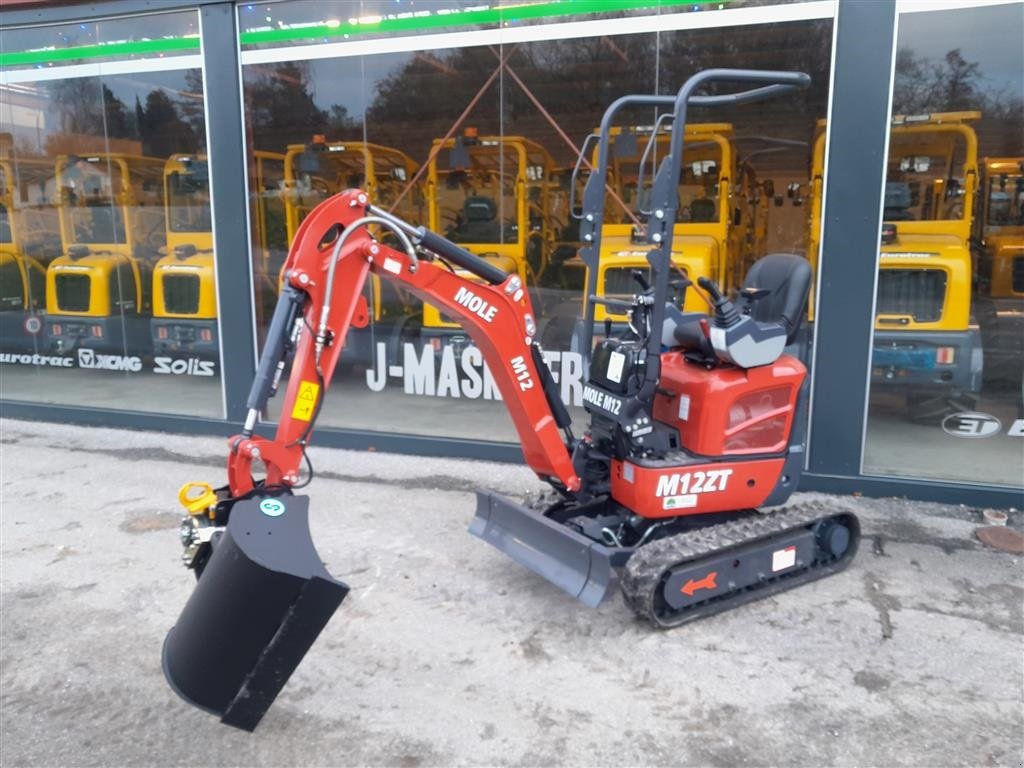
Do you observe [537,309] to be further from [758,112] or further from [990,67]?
[990,67]

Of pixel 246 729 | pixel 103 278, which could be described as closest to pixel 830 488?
pixel 246 729

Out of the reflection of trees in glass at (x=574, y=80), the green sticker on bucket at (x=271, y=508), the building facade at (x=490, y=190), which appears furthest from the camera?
the reflection of trees in glass at (x=574, y=80)

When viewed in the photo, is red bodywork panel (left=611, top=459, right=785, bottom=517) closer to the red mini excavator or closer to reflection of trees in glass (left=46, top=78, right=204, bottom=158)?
the red mini excavator

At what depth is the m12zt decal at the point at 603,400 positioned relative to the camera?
406 cm

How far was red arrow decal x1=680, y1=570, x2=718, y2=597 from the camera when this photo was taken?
12.7ft

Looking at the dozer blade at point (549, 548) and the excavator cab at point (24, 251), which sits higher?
the excavator cab at point (24, 251)

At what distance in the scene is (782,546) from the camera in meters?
4.20

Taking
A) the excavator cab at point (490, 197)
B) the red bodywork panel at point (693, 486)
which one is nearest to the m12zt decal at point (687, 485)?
the red bodywork panel at point (693, 486)

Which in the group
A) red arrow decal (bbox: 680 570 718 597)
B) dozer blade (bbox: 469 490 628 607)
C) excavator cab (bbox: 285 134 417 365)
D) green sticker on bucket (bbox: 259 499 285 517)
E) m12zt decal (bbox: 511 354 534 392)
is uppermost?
excavator cab (bbox: 285 134 417 365)

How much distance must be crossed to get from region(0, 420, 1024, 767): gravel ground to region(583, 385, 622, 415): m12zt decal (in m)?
Result: 0.98

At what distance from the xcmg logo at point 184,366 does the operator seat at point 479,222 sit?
2.64 m

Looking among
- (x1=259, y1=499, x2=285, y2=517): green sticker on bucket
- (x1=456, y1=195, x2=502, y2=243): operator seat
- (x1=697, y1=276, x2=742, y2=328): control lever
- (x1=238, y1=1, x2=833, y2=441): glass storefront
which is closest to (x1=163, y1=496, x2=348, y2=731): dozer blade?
(x1=259, y1=499, x2=285, y2=517): green sticker on bucket

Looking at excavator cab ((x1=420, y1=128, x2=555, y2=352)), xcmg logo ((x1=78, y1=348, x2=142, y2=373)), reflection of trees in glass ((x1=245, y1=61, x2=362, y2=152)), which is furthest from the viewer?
xcmg logo ((x1=78, y1=348, x2=142, y2=373))

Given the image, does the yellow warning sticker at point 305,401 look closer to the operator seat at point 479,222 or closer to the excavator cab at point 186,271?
the operator seat at point 479,222
